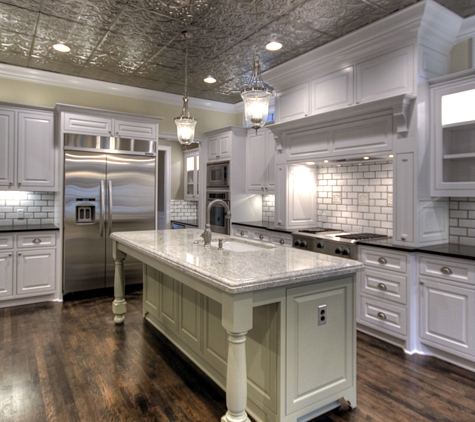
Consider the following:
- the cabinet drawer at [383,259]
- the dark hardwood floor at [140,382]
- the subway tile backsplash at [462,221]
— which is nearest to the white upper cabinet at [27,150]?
the dark hardwood floor at [140,382]

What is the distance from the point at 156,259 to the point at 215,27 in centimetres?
222

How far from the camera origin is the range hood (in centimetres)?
303

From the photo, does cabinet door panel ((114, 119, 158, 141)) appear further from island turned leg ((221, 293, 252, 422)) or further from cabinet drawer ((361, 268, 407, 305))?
island turned leg ((221, 293, 252, 422))

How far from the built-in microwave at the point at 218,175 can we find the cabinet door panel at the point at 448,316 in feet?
10.5

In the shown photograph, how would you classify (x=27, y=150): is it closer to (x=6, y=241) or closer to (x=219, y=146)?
(x=6, y=241)

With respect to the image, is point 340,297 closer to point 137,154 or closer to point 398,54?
point 398,54

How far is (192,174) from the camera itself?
6.77 meters

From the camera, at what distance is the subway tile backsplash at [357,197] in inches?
148

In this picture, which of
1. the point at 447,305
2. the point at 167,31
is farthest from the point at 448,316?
the point at 167,31

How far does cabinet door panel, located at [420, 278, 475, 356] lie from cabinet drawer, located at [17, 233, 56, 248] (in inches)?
160

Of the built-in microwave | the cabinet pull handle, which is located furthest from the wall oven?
the cabinet pull handle

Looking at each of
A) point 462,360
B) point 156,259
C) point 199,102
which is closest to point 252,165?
point 199,102

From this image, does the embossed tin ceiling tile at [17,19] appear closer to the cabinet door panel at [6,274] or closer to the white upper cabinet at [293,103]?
the cabinet door panel at [6,274]

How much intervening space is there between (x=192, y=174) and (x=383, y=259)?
4.34 meters
